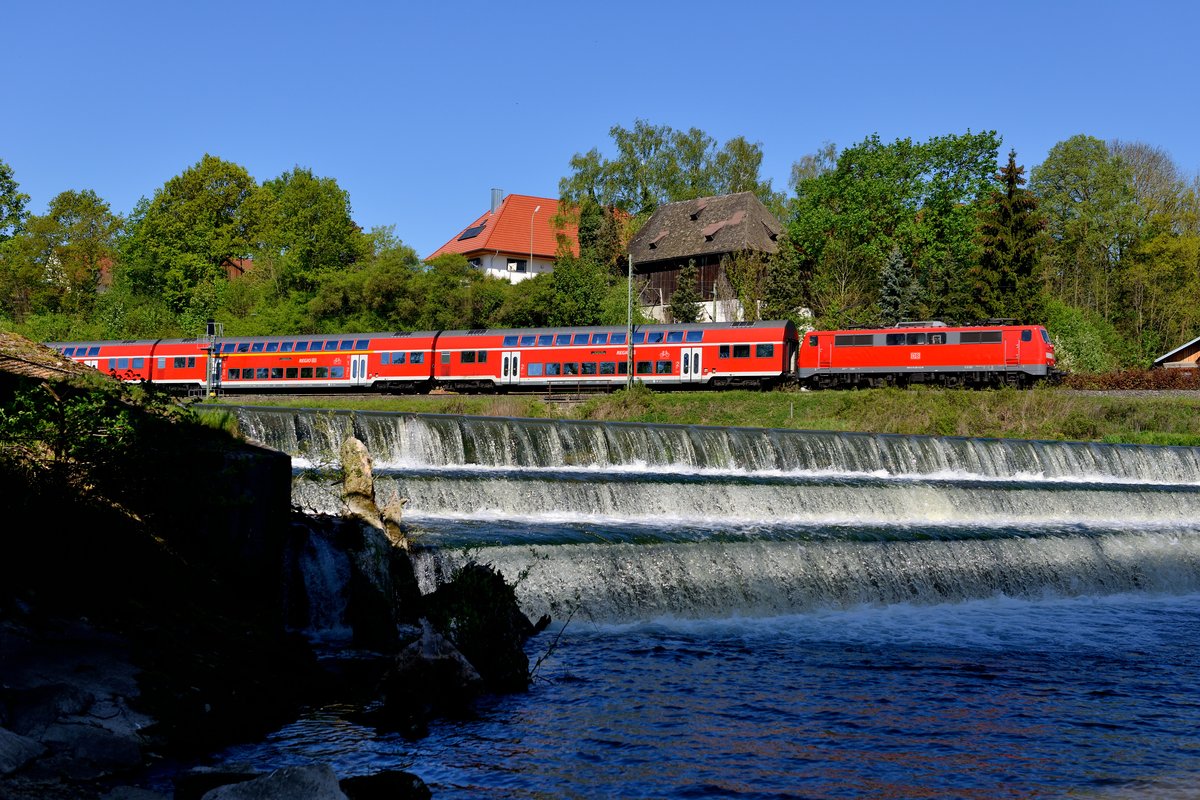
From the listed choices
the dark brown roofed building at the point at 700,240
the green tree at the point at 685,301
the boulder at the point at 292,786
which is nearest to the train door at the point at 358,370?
the green tree at the point at 685,301

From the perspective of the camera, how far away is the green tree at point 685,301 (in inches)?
2724

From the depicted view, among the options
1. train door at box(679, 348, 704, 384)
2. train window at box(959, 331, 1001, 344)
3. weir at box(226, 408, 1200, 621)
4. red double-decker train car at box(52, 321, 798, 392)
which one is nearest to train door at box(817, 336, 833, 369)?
red double-decker train car at box(52, 321, 798, 392)

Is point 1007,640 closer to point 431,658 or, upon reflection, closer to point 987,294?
point 431,658

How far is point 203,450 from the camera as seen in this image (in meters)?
12.4

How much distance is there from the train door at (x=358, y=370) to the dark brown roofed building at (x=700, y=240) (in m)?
26.9

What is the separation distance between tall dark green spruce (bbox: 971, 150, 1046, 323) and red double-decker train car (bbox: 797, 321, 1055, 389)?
10.5 m

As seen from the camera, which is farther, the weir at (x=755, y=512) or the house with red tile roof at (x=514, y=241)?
the house with red tile roof at (x=514, y=241)

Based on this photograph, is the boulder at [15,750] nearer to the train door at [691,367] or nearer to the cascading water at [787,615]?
the cascading water at [787,615]

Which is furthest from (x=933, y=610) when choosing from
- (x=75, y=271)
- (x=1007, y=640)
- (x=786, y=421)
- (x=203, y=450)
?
(x=75, y=271)

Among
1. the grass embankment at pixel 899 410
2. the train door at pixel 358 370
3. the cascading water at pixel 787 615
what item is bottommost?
the cascading water at pixel 787 615

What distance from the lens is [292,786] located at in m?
7.05

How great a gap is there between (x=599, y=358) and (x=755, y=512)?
95.8 ft

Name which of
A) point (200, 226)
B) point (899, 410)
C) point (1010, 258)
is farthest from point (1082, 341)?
point (200, 226)

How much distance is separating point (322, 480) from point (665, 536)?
Result: 593cm
